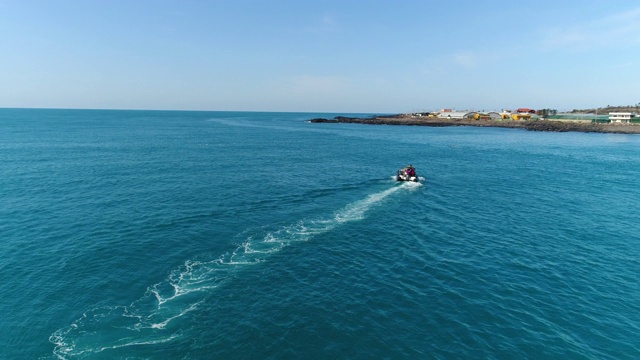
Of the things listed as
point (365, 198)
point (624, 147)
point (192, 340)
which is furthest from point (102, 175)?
point (624, 147)

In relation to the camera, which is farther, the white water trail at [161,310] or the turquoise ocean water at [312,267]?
the turquoise ocean water at [312,267]

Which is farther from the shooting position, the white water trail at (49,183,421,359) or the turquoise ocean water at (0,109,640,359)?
the turquoise ocean water at (0,109,640,359)

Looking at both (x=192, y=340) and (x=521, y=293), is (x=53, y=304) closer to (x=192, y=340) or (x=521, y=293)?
(x=192, y=340)

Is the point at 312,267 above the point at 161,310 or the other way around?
above

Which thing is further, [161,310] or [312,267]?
[312,267]
